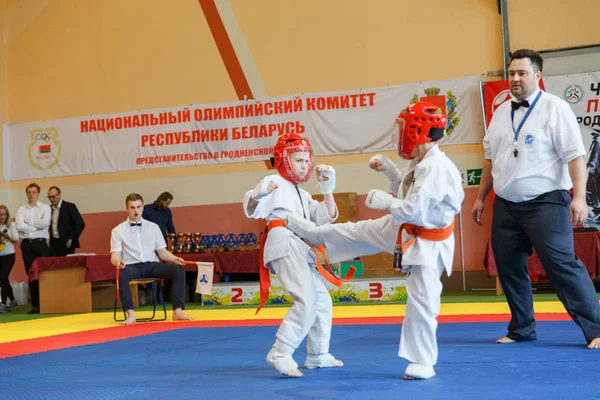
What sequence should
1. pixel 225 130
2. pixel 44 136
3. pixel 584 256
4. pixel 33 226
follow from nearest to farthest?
pixel 584 256 < pixel 33 226 < pixel 225 130 < pixel 44 136

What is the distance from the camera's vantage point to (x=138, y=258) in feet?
25.0

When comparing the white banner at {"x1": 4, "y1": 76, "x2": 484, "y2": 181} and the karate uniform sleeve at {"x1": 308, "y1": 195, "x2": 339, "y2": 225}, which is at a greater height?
the white banner at {"x1": 4, "y1": 76, "x2": 484, "y2": 181}

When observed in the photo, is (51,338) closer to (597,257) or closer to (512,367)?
A: (512,367)

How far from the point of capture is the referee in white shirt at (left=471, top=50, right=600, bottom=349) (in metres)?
4.22

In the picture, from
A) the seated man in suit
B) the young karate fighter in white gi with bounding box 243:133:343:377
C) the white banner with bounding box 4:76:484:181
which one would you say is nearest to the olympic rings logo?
the white banner with bounding box 4:76:484:181

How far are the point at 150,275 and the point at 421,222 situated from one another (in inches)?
187

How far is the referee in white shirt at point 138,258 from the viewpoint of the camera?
753 cm

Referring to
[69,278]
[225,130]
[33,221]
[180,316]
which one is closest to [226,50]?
[225,130]

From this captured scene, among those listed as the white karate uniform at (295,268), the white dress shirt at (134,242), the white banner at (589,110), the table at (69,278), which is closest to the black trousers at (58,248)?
the table at (69,278)

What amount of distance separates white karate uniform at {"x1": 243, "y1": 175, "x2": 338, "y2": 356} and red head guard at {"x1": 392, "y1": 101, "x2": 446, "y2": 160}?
692 millimetres

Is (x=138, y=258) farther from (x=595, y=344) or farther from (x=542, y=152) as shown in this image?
(x=595, y=344)

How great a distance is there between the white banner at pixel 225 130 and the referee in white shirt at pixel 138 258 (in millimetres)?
4083

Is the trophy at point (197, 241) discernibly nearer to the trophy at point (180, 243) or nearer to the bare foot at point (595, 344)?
the trophy at point (180, 243)

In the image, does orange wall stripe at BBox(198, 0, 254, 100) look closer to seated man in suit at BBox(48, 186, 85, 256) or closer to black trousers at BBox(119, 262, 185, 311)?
seated man in suit at BBox(48, 186, 85, 256)
